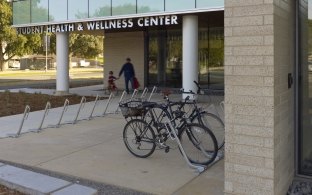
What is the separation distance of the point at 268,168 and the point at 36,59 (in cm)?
6490

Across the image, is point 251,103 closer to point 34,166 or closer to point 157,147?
point 157,147

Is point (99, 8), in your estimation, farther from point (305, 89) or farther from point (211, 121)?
point (305, 89)

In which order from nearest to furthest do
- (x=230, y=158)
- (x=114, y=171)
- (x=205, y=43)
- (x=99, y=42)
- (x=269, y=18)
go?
1. (x=269, y=18)
2. (x=230, y=158)
3. (x=114, y=171)
4. (x=205, y=43)
5. (x=99, y=42)

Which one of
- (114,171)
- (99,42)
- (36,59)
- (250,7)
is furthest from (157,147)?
(36,59)

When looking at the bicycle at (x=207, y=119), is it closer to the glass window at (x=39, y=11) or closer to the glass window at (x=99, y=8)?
the glass window at (x=99, y=8)

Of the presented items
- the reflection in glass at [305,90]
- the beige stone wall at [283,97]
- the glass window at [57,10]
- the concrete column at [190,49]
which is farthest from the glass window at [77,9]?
the beige stone wall at [283,97]

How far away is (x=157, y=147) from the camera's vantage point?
7371 millimetres

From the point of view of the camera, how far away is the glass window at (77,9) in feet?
59.8

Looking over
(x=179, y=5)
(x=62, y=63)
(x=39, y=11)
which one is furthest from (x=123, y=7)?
(x=39, y=11)

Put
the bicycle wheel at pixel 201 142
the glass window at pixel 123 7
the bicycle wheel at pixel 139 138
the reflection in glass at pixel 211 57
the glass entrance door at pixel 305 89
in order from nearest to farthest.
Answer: the glass entrance door at pixel 305 89
the bicycle wheel at pixel 201 142
the bicycle wheel at pixel 139 138
the glass window at pixel 123 7
the reflection in glass at pixel 211 57

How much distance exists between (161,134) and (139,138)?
0.45 metres

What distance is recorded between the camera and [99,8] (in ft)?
58.5

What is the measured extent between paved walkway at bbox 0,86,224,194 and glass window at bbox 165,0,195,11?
682 cm

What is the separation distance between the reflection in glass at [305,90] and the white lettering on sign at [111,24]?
34.0 ft
